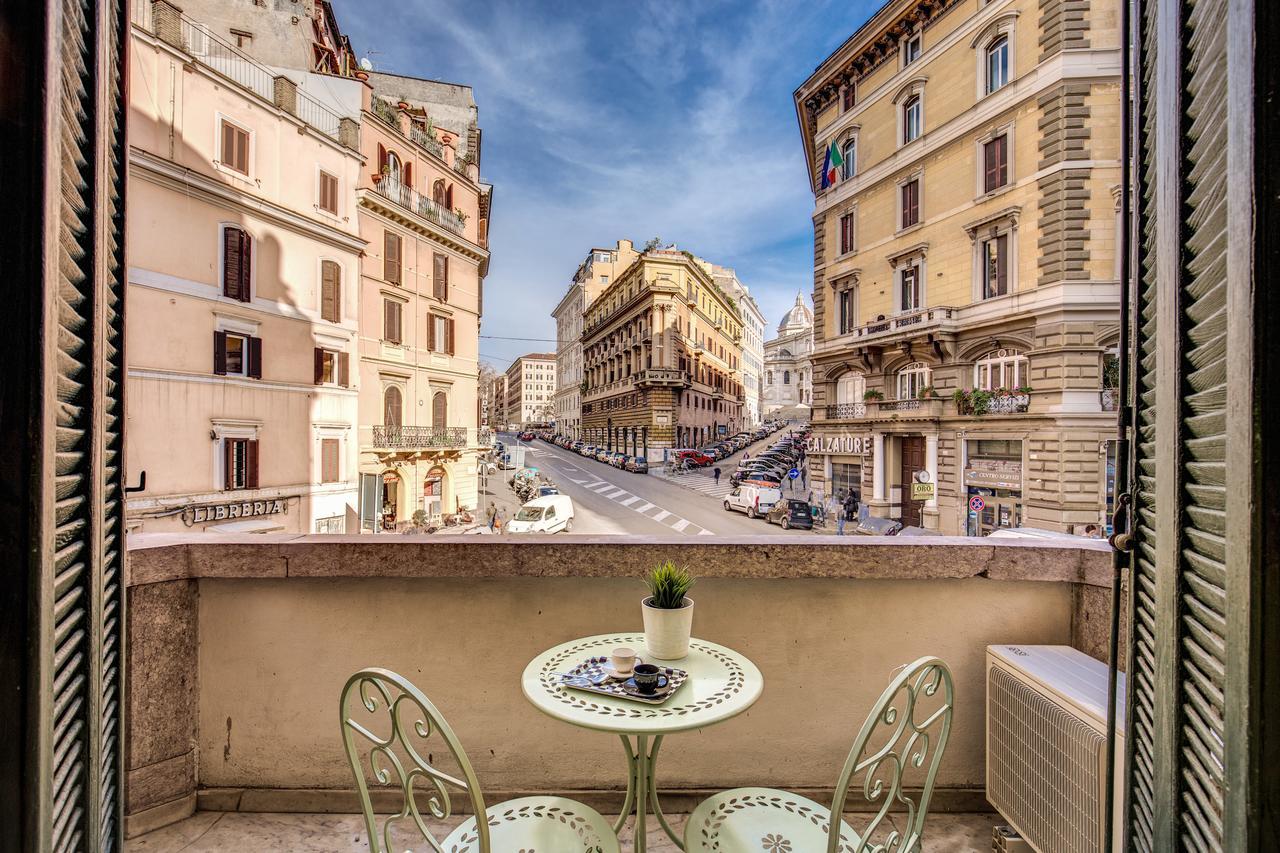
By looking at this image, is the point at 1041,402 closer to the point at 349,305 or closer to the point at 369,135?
the point at 349,305

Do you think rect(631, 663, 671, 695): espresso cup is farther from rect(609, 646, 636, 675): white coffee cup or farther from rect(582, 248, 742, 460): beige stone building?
rect(582, 248, 742, 460): beige stone building

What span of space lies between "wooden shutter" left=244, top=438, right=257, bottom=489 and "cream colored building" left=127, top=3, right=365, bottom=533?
0.10 feet

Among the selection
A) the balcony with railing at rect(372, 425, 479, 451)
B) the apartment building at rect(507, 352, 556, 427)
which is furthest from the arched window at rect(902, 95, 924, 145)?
the apartment building at rect(507, 352, 556, 427)

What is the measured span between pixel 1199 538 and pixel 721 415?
47185 millimetres

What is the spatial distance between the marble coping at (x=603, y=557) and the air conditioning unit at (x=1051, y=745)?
1.29ft

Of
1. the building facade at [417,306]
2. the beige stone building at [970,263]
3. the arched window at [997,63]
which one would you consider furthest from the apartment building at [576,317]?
the arched window at [997,63]

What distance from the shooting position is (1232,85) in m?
0.86

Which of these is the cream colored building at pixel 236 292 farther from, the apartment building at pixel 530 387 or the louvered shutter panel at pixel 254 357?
the apartment building at pixel 530 387

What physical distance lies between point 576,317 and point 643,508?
37.8m

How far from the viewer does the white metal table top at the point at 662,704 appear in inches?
63.4

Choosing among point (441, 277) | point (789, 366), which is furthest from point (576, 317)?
point (441, 277)

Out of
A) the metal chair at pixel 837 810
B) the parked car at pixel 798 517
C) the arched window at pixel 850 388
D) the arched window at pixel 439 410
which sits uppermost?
the arched window at pixel 850 388

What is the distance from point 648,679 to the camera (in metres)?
1.76

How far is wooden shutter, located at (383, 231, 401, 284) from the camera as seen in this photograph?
54.1 ft
